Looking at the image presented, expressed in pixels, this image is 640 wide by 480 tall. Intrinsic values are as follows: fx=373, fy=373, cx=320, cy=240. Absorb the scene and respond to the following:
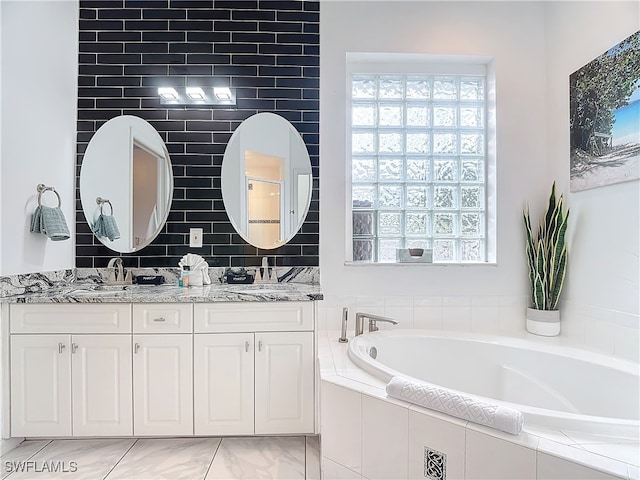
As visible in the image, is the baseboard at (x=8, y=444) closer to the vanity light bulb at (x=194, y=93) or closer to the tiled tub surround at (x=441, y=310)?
the tiled tub surround at (x=441, y=310)

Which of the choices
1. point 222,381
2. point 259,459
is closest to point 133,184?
point 222,381

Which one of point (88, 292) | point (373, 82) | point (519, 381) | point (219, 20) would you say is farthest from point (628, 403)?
point (219, 20)

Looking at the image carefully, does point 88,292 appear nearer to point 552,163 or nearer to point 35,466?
point 35,466

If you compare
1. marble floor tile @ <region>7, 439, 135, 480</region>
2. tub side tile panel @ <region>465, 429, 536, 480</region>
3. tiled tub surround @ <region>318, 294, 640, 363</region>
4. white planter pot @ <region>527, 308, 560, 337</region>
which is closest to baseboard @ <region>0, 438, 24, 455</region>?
marble floor tile @ <region>7, 439, 135, 480</region>

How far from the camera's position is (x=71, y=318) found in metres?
1.98

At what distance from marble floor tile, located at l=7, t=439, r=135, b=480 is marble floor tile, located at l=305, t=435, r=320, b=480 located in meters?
0.98

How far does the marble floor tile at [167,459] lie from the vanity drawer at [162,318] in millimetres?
639

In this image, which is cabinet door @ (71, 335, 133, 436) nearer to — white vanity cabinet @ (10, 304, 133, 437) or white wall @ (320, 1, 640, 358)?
white vanity cabinet @ (10, 304, 133, 437)

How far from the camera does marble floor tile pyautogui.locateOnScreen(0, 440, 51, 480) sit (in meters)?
1.84

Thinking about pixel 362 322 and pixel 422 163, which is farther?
pixel 422 163

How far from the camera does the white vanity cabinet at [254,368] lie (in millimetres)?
2018

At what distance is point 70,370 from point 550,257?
2.86 meters

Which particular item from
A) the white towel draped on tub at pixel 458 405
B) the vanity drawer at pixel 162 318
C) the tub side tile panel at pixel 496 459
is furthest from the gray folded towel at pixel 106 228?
the tub side tile panel at pixel 496 459

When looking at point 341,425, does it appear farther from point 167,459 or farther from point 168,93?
point 168,93
